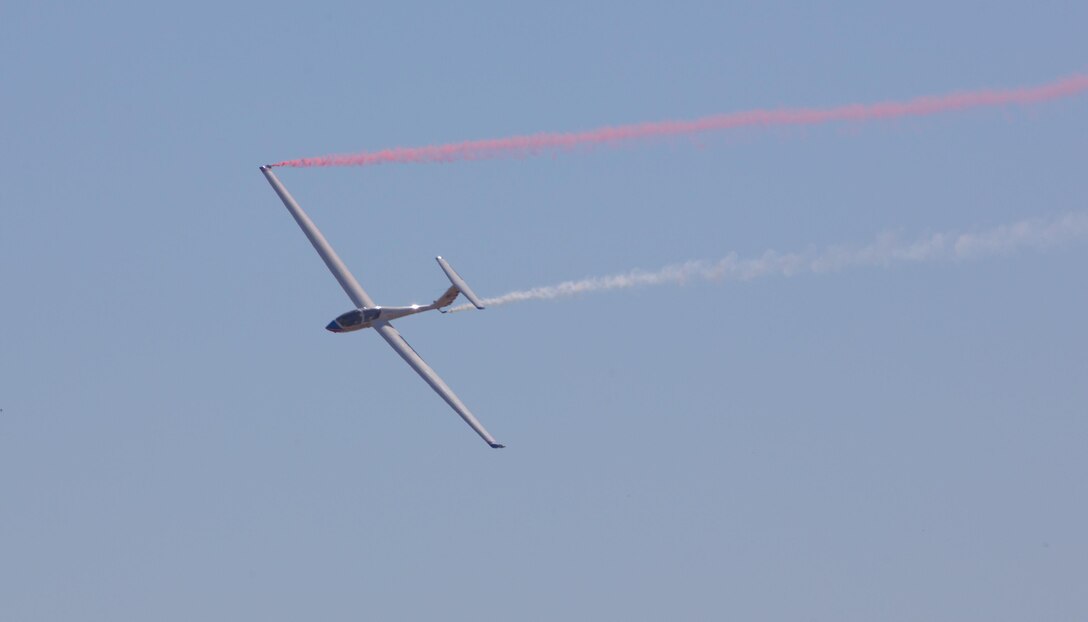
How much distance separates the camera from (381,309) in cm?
8719

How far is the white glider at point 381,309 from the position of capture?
8256 cm

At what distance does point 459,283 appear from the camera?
82688mm

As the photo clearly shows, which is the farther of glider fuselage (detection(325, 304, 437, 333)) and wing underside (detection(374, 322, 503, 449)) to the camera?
glider fuselage (detection(325, 304, 437, 333))

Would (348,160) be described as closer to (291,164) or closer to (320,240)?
(291,164)

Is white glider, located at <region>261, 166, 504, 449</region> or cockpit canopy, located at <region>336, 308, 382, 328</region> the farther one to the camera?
cockpit canopy, located at <region>336, 308, 382, 328</region>

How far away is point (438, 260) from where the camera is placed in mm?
83875

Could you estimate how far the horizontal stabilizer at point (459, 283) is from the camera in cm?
8056

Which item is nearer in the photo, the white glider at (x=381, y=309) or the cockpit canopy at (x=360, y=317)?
the white glider at (x=381, y=309)

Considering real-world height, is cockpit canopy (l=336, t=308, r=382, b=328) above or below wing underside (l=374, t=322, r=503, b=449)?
above

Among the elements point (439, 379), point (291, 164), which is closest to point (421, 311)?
point (439, 379)

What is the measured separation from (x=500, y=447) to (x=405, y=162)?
13.2 meters

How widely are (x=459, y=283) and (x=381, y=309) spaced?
241 inches

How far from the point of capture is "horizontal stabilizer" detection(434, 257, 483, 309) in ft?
264

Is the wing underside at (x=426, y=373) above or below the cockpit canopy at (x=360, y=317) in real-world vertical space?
below
